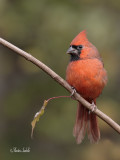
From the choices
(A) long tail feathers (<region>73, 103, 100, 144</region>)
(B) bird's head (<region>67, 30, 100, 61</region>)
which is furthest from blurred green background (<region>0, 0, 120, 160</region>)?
(A) long tail feathers (<region>73, 103, 100, 144</region>)

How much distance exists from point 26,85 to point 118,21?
1967mm

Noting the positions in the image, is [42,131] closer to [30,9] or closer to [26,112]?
[26,112]

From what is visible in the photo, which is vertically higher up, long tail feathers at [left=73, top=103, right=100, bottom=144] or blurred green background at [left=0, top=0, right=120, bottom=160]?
blurred green background at [left=0, top=0, right=120, bottom=160]

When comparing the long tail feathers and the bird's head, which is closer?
the long tail feathers

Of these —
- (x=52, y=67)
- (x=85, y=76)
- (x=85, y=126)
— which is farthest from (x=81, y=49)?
(x=52, y=67)

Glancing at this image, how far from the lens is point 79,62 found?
4.29 metres

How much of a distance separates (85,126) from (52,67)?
53.6 inches

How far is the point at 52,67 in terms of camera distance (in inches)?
219

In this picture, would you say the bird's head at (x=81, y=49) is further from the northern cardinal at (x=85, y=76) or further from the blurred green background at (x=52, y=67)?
the blurred green background at (x=52, y=67)

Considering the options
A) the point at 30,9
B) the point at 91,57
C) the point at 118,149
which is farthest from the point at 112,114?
the point at 30,9

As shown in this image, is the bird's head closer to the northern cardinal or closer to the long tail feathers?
the northern cardinal

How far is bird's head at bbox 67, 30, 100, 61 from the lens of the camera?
170 inches

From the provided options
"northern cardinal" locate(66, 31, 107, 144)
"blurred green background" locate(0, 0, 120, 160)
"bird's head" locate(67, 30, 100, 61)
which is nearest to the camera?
"northern cardinal" locate(66, 31, 107, 144)

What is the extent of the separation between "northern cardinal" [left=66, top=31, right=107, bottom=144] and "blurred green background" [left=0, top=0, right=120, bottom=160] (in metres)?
0.76
